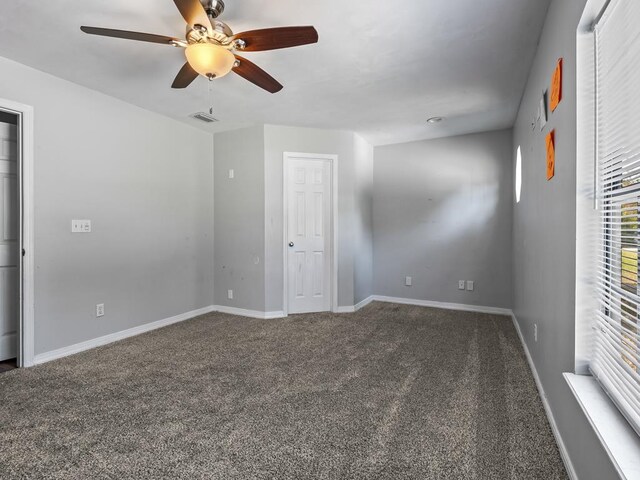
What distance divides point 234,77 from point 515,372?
3.23 metres

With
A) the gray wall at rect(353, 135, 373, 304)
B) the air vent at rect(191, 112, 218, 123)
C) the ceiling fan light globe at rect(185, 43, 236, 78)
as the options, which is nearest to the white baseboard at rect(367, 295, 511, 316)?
the gray wall at rect(353, 135, 373, 304)

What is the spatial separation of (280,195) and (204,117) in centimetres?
124

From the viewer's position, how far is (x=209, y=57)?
6.33 feet

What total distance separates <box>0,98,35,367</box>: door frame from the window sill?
142 inches

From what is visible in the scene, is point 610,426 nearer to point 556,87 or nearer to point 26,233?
point 556,87

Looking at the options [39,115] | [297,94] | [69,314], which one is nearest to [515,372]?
[297,94]

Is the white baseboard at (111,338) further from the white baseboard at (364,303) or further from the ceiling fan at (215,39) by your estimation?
the ceiling fan at (215,39)

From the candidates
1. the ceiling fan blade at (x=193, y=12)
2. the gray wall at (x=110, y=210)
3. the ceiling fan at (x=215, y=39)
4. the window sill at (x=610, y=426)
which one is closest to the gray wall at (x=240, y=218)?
the gray wall at (x=110, y=210)

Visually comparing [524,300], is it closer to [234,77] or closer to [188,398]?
[188,398]

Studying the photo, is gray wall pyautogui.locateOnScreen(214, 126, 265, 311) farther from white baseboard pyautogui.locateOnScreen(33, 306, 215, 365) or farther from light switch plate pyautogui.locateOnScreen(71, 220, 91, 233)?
light switch plate pyautogui.locateOnScreen(71, 220, 91, 233)

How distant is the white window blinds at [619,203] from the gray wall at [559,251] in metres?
0.13

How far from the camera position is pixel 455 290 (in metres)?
4.70

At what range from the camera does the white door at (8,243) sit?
283cm

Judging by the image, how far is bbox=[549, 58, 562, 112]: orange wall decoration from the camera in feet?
5.54
